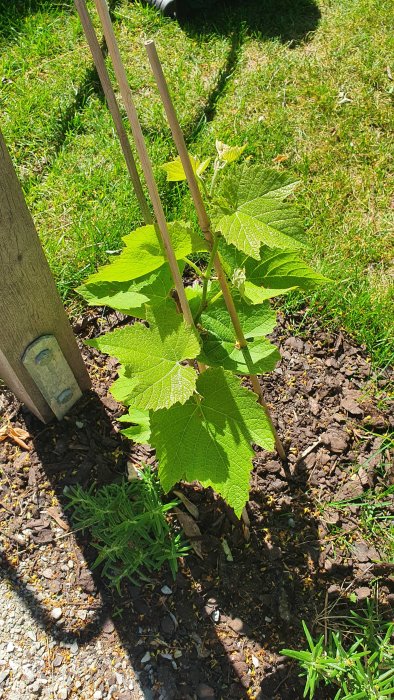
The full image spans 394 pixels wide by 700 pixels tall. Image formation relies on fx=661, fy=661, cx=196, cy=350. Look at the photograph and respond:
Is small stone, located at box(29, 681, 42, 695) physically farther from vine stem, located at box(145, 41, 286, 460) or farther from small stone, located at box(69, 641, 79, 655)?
vine stem, located at box(145, 41, 286, 460)

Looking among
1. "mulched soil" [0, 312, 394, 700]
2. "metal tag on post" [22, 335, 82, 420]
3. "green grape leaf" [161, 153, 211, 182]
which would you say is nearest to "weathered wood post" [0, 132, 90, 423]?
"metal tag on post" [22, 335, 82, 420]

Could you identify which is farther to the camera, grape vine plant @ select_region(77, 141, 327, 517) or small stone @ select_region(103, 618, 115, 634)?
small stone @ select_region(103, 618, 115, 634)

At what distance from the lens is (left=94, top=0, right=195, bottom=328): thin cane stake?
1.16 m

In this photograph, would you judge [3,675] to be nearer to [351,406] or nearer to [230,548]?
[230,548]

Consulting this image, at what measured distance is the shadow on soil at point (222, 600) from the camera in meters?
2.03

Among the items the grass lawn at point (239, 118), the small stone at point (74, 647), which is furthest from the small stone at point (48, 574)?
the grass lawn at point (239, 118)

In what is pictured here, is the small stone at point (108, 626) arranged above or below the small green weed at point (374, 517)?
above

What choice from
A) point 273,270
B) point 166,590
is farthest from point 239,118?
point 166,590

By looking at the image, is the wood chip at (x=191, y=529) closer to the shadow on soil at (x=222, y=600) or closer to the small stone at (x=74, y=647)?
the shadow on soil at (x=222, y=600)

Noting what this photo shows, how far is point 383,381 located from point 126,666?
4.65 ft

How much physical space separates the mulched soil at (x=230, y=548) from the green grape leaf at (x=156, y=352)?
93 centimetres

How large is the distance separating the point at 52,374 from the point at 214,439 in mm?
860

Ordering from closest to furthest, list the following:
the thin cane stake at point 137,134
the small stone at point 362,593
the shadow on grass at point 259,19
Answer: the thin cane stake at point 137,134, the small stone at point 362,593, the shadow on grass at point 259,19

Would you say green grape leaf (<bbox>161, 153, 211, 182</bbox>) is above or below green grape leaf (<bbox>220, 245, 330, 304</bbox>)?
above
